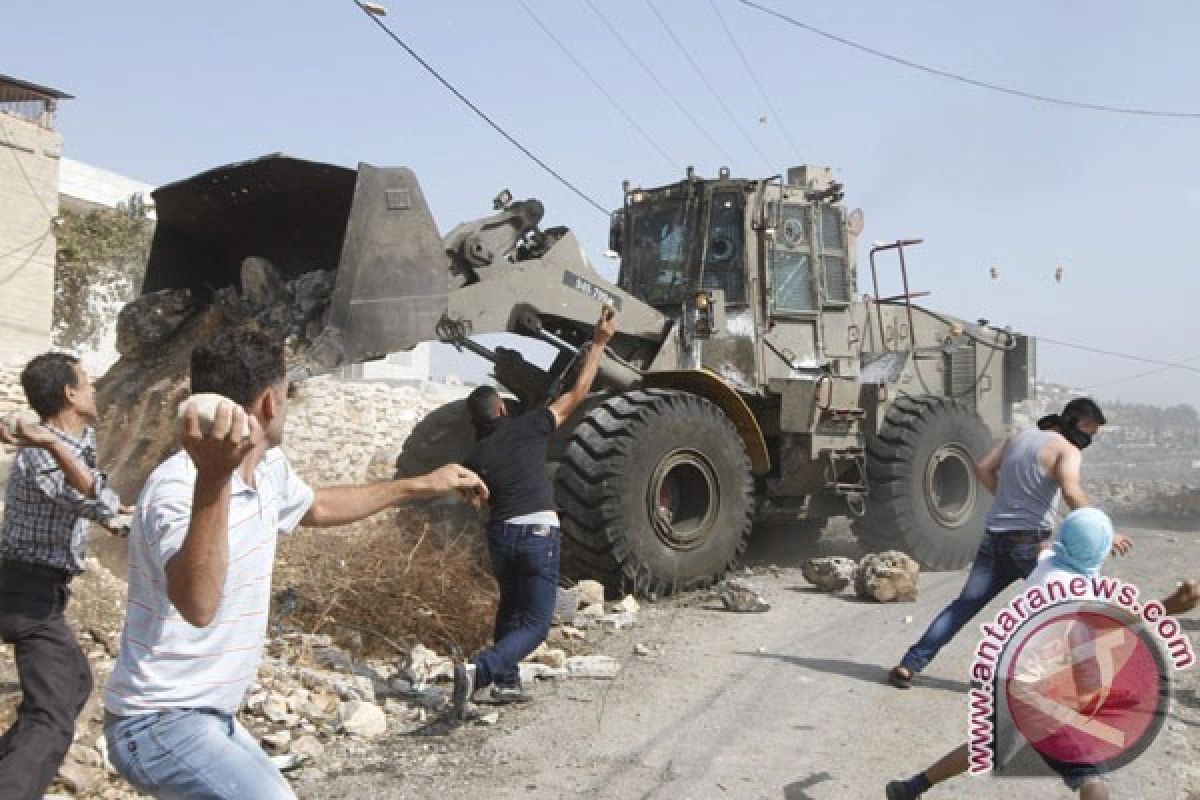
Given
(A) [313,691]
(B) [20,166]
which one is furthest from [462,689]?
(B) [20,166]

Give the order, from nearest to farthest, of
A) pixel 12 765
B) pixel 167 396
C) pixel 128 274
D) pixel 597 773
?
pixel 12 765 → pixel 597 773 → pixel 167 396 → pixel 128 274

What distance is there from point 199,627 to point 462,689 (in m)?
3.02

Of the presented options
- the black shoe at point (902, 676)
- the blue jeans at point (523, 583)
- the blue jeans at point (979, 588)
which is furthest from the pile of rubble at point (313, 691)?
the blue jeans at point (979, 588)

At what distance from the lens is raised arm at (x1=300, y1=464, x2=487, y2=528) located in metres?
2.97

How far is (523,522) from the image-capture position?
5.48 meters

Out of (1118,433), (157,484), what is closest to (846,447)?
(157,484)

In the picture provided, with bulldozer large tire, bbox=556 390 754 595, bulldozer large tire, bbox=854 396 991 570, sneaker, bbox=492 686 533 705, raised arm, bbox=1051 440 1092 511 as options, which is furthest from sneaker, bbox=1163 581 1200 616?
bulldozer large tire, bbox=854 396 991 570

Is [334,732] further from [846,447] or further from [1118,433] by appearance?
[1118,433]

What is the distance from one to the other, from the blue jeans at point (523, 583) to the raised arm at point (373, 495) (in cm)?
209

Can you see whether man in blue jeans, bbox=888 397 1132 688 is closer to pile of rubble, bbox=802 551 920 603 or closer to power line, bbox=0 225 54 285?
pile of rubble, bbox=802 551 920 603

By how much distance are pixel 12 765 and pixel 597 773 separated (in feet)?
7.01

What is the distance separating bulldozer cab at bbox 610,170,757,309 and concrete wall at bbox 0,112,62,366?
12.9 metres

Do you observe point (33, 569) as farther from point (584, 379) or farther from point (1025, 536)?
point (1025, 536)

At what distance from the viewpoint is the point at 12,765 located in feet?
10.9
